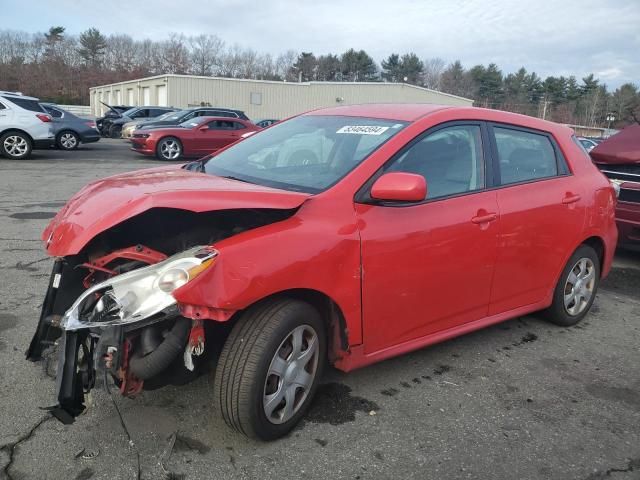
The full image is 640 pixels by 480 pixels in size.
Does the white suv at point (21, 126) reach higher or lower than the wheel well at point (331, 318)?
higher

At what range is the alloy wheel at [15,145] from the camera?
46.1ft

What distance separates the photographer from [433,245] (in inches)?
121

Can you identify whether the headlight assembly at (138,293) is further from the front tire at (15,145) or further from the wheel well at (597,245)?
the front tire at (15,145)

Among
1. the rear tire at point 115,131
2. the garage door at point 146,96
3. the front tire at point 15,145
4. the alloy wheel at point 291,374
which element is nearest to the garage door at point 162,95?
the garage door at point 146,96

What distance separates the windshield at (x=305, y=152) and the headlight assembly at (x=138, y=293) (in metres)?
0.84

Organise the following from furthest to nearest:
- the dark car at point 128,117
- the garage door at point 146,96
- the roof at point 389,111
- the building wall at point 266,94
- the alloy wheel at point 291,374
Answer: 1. the garage door at point 146,96
2. the building wall at point 266,94
3. the dark car at point 128,117
4. the roof at point 389,111
5. the alloy wheel at point 291,374

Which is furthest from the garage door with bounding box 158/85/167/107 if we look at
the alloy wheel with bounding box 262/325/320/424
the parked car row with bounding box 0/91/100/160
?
the alloy wheel with bounding box 262/325/320/424

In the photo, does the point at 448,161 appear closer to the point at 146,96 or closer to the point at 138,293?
the point at 138,293

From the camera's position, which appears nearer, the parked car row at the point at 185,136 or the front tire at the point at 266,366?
the front tire at the point at 266,366

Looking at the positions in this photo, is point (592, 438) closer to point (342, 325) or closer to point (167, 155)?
point (342, 325)

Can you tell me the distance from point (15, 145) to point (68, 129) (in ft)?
8.26

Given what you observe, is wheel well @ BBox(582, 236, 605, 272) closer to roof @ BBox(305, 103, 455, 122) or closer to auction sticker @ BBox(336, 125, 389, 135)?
roof @ BBox(305, 103, 455, 122)

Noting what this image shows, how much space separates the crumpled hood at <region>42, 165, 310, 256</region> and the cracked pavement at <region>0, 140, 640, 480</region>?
0.92 meters

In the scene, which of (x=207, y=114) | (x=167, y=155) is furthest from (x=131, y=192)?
(x=207, y=114)
